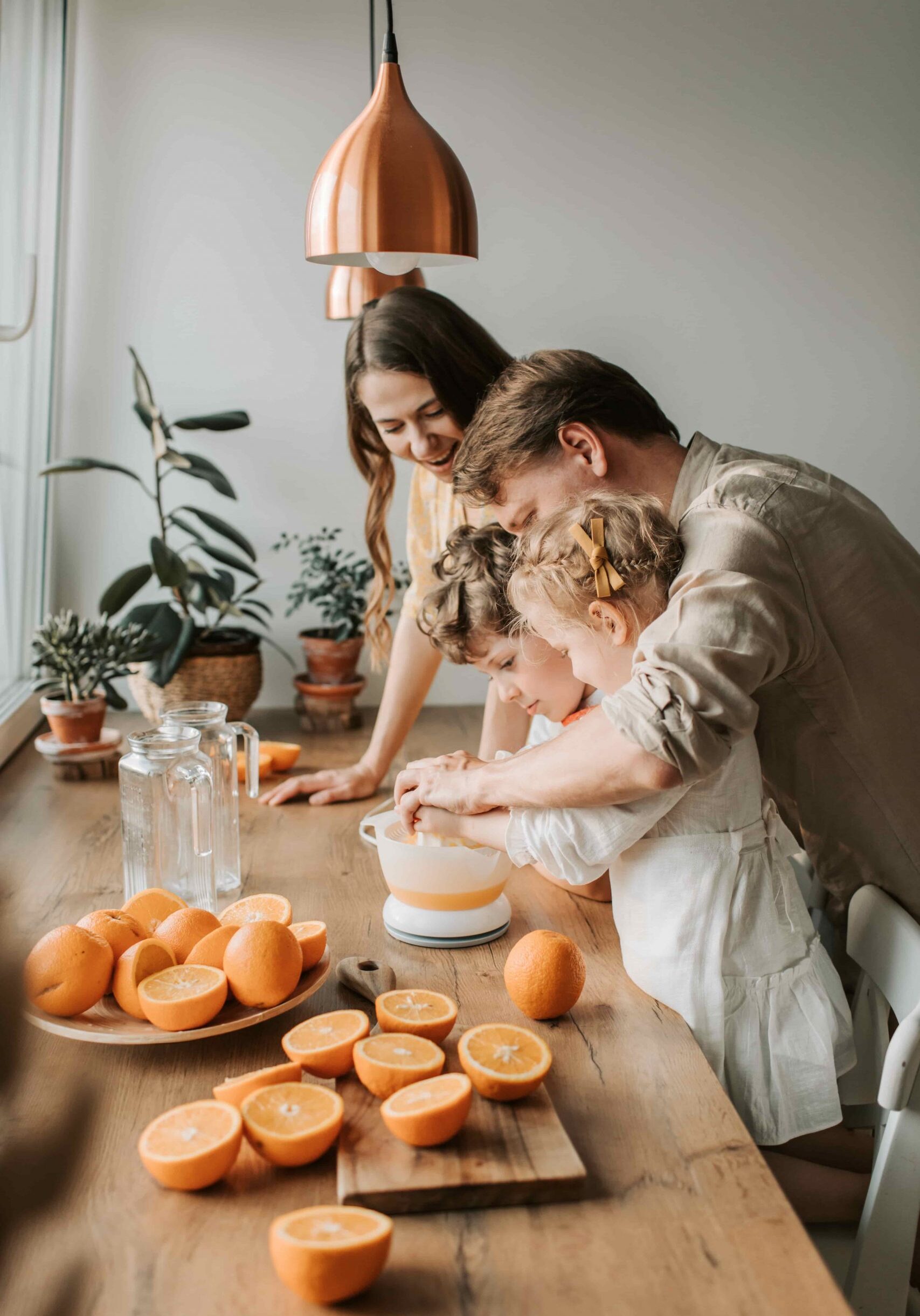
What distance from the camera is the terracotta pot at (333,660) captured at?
2.82 m

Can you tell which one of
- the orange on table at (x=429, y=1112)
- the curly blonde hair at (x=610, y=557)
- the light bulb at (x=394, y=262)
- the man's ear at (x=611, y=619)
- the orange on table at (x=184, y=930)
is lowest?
the orange on table at (x=184, y=930)

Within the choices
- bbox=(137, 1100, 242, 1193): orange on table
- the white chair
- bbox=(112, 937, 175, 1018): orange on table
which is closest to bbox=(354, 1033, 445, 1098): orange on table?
bbox=(137, 1100, 242, 1193): orange on table

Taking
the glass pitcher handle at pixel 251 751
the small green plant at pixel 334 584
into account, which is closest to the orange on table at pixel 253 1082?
the glass pitcher handle at pixel 251 751

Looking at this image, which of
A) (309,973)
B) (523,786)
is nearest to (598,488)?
(523,786)

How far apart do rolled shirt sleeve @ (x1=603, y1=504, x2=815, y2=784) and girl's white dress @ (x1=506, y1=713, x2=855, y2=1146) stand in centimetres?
13

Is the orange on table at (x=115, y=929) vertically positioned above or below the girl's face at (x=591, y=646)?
below

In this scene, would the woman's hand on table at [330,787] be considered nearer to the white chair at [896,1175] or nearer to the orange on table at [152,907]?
the orange on table at [152,907]

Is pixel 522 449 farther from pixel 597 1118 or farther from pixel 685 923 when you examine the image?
pixel 597 1118

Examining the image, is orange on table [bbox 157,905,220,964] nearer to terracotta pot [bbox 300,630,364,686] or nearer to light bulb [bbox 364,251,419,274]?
light bulb [bbox 364,251,419,274]

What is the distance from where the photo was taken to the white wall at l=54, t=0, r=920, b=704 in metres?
2.95

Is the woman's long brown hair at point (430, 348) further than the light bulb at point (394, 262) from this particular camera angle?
Yes

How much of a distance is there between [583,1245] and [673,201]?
297cm

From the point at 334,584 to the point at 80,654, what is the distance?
82 centimetres

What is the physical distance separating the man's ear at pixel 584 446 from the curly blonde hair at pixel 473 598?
0.26 metres
